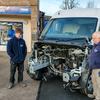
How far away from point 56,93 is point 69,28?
2325 millimetres

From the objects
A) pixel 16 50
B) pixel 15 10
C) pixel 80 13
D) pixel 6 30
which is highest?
pixel 80 13

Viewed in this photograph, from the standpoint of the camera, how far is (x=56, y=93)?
9.53m

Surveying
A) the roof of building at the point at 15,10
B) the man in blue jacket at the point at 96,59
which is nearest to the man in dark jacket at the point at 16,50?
the man in blue jacket at the point at 96,59

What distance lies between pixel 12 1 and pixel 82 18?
1195cm

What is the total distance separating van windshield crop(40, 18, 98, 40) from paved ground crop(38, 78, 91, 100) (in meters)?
1.48

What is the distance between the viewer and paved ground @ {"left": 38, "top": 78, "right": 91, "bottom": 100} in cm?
899

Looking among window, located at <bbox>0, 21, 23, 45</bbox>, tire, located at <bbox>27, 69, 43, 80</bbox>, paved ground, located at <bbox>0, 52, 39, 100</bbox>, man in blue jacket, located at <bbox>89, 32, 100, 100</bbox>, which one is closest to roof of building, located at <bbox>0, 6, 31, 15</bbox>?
window, located at <bbox>0, 21, 23, 45</bbox>

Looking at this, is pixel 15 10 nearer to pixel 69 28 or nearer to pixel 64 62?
pixel 69 28

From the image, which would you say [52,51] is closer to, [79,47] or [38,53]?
[38,53]

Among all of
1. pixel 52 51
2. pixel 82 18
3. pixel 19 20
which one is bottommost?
pixel 19 20

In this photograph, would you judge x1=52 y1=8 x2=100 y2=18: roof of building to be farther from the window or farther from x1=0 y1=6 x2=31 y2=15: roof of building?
the window

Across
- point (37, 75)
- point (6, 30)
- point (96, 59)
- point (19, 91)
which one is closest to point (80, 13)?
point (37, 75)

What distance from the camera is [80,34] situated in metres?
10.2

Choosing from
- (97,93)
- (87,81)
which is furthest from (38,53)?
(97,93)
